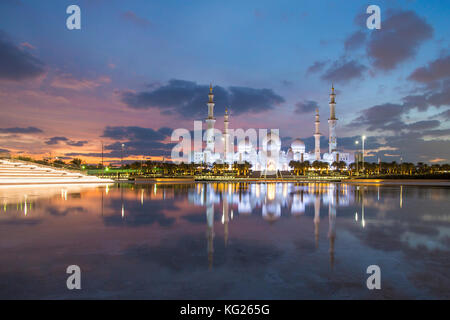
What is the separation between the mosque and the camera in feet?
282

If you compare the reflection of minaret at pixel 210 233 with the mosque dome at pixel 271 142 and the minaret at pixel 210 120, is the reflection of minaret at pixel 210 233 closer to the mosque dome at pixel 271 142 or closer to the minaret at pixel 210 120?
the minaret at pixel 210 120

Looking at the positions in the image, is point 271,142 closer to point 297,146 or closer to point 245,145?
point 245,145

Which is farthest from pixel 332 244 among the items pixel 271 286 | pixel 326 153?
pixel 326 153

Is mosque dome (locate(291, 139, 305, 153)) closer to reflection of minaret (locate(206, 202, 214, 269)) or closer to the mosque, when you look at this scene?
the mosque

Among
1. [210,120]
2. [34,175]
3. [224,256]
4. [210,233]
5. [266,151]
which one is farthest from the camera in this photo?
[266,151]

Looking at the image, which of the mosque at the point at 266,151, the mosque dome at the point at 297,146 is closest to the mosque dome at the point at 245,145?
the mosque at the point at 266,151

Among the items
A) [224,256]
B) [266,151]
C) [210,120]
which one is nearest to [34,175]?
[224,256]

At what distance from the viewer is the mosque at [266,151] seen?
86.0 meters

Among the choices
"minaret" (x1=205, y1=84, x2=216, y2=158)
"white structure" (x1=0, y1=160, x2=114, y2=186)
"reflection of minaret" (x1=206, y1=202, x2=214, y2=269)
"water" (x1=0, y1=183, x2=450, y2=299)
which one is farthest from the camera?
"minaret" (x1=205, y1=84, x2=216, y2=158)

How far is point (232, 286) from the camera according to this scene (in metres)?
4.28

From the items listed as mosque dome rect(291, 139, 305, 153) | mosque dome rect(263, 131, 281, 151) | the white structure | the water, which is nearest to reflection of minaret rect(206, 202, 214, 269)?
the water

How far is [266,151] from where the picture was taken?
94188 millimetres
